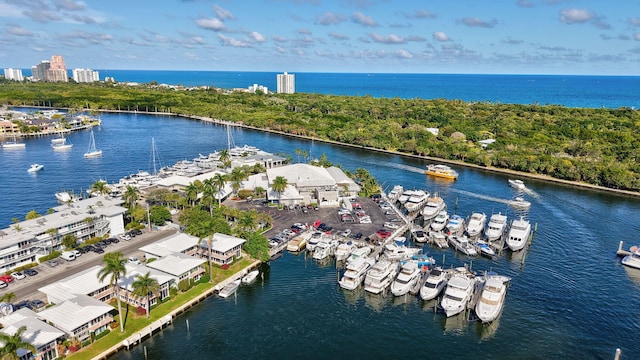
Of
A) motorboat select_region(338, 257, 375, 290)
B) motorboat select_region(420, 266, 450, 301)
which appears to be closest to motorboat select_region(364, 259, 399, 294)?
motorboat select_region(338, 257, 375, 290)

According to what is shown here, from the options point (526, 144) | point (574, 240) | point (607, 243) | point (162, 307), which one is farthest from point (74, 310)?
point (526, 144)

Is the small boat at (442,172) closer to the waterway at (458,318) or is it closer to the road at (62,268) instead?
the waterway at (458,318)

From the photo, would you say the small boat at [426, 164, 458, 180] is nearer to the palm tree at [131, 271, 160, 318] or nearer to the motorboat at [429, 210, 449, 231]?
the motorboat at [429, 210, 449, 231]

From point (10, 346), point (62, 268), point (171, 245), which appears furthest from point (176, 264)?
point (10, 346)

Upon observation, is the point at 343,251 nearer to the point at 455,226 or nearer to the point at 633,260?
the point at 455,226

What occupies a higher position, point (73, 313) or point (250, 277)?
point (73, 313)

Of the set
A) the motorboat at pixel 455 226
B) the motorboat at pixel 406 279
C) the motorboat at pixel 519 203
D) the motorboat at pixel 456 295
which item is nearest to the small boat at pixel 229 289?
the motorboat at pixel 406 279
